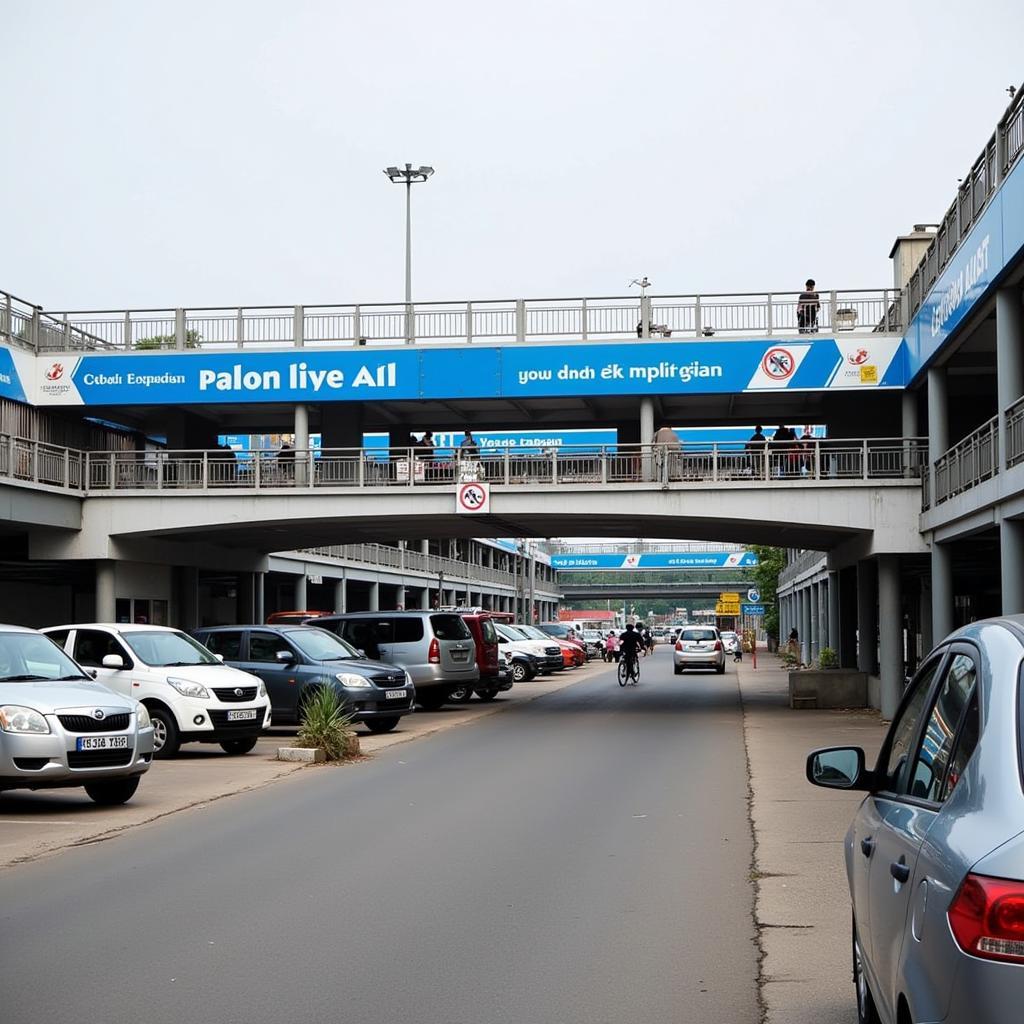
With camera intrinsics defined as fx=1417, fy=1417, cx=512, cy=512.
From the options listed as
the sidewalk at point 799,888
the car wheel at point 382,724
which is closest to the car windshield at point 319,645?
the car wheel at point 382,724

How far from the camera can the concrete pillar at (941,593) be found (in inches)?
974

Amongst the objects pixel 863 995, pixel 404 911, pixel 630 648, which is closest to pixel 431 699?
pixel 630 648

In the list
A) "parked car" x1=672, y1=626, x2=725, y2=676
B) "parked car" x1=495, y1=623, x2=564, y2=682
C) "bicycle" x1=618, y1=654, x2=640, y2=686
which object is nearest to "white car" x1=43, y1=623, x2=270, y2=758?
"bicycle" x1=618, y1=654, x2=640, y2=686

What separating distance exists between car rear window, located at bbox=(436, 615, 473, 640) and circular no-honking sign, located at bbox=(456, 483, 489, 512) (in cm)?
246

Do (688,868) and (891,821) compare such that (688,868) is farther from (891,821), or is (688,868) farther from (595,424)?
(595,424)

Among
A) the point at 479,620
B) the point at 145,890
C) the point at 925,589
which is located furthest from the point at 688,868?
the point at 925,589

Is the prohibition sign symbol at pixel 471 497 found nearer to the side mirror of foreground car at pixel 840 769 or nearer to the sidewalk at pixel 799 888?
the sidewalk at pixel 799 888

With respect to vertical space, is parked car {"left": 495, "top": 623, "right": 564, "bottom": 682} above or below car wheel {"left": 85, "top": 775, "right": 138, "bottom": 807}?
above

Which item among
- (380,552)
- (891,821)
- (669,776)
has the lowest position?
(669,776)

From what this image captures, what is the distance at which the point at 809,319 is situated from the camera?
31.6 m

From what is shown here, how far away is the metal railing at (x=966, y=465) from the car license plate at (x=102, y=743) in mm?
12992

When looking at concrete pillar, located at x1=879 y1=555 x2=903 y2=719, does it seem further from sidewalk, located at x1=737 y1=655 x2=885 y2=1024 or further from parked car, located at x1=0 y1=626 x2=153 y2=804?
parked car, located at x1=0 y1=626 x2=153 y2=804

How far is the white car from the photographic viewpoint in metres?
18.2

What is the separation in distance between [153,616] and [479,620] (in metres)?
9.59
